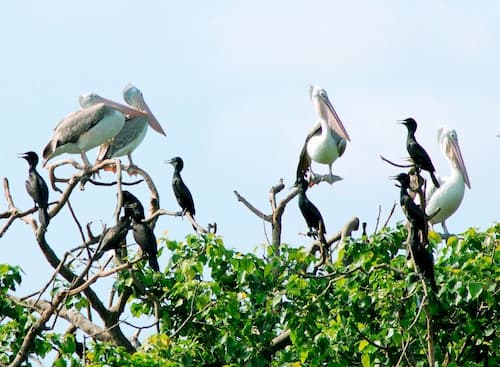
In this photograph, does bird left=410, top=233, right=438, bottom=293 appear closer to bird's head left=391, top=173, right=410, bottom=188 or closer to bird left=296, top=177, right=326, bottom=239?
bird's head left=391, top=173, right=410, bottom=188

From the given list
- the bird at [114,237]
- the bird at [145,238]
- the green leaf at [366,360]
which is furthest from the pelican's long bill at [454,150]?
the green leaf at [366,360]

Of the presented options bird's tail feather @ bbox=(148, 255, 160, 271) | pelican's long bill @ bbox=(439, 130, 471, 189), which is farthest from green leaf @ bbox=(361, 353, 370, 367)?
pelican's long bill @ bbox=(439, 130, 471, 189)

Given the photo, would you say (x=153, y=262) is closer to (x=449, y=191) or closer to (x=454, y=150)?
(x=449, y=191)

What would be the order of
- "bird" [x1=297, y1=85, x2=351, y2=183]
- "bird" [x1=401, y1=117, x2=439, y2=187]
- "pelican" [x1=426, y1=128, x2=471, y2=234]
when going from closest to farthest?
"bird" [x1=401, y1=117, x2=439, y2=187] → "pelican" [x1=426, y1=128, x2=471, y2=234] → "bird" [x1=297, y1=85, x2=351, y2=183]

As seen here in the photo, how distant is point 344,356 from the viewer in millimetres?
10602

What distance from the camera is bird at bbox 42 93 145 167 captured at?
640 inches

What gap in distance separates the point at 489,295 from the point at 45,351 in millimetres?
3390

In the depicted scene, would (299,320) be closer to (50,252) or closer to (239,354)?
(239,354)

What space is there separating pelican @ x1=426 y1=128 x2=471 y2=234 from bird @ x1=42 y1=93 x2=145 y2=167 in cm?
408

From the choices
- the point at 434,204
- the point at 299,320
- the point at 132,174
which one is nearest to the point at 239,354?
A: the point at 299,320

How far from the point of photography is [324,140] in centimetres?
1777

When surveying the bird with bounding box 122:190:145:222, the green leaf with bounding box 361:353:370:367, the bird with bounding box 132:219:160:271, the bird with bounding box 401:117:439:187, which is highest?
the bird with bounding box 122:190:145:222

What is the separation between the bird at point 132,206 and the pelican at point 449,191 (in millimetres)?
4562

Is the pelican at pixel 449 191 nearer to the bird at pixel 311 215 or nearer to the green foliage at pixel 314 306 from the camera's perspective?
the bird at pixel 311 215
